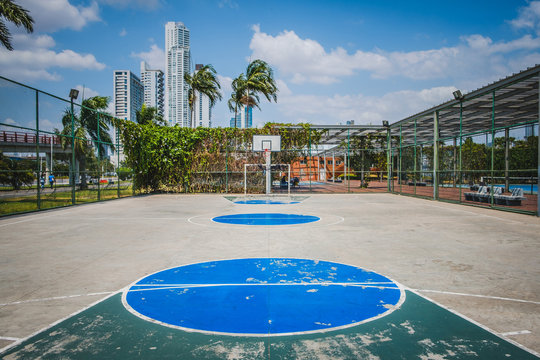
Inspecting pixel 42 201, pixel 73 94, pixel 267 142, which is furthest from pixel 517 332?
pixel 267 142

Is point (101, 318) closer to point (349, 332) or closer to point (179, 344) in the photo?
point (179, 344)

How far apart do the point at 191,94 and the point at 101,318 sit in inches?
854

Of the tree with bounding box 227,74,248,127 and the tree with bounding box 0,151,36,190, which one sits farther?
the tree with bounding box 227,74,248,127

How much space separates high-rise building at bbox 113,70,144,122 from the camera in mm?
140750

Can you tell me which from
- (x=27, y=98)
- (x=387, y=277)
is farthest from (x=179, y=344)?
(x=27, y=98)

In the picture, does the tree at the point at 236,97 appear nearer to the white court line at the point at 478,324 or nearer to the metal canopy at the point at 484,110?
the metal canopy at the point at 484,110

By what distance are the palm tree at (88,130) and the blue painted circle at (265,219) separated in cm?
753

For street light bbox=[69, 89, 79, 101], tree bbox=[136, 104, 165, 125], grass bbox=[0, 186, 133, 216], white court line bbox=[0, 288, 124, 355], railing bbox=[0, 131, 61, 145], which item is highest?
tree bbox=[136, 104, 165, 125]

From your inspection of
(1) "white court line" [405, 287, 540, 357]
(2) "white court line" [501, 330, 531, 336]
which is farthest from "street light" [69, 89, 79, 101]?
(2) "white court line" [501, 330, 531, 336]

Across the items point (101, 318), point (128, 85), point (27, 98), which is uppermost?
point (128, 85)

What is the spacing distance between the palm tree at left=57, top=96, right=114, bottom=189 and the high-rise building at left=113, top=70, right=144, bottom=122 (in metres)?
129

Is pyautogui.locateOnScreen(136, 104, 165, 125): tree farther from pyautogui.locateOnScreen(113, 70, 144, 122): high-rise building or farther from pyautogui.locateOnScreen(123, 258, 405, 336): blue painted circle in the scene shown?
pyautogui.locateOnScreen(113, 70, 144, 122): high-rise building

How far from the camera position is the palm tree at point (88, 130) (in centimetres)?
1380

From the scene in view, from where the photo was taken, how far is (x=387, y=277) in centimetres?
425
